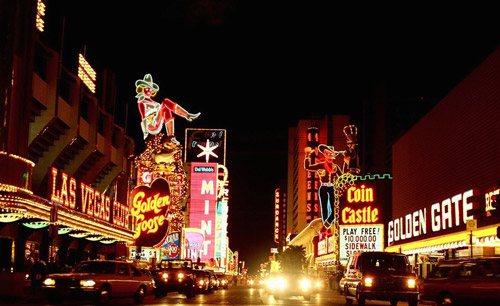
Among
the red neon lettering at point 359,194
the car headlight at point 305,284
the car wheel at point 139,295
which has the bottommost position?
the car wheel at point 139,295

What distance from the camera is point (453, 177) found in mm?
37469

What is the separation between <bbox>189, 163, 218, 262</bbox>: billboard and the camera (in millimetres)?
120062

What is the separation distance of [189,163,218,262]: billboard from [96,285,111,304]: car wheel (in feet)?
323

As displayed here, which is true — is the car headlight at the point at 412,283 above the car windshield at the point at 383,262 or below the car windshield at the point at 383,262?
below

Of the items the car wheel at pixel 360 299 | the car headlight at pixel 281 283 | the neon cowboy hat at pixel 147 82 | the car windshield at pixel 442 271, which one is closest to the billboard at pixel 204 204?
the neon cowboy hat at pixel 147 82

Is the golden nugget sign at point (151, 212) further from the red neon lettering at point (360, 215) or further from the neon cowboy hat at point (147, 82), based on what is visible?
the red neon lettering at point (360, 215)

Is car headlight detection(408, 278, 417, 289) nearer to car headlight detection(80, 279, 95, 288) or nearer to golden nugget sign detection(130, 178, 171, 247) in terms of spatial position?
car headlight detection(80, 279, 95, 288)

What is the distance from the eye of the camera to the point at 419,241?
42938 mm

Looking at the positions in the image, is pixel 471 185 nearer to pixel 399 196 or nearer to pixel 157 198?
pixel 399 196

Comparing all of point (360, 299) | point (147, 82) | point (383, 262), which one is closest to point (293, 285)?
point (383, 262)

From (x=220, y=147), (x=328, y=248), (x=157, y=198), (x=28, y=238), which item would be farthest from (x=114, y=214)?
(x=220, y=147)

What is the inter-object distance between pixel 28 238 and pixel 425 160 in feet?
84.4

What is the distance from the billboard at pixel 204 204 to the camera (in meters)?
120

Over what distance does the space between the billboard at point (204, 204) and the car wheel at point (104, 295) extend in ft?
323
